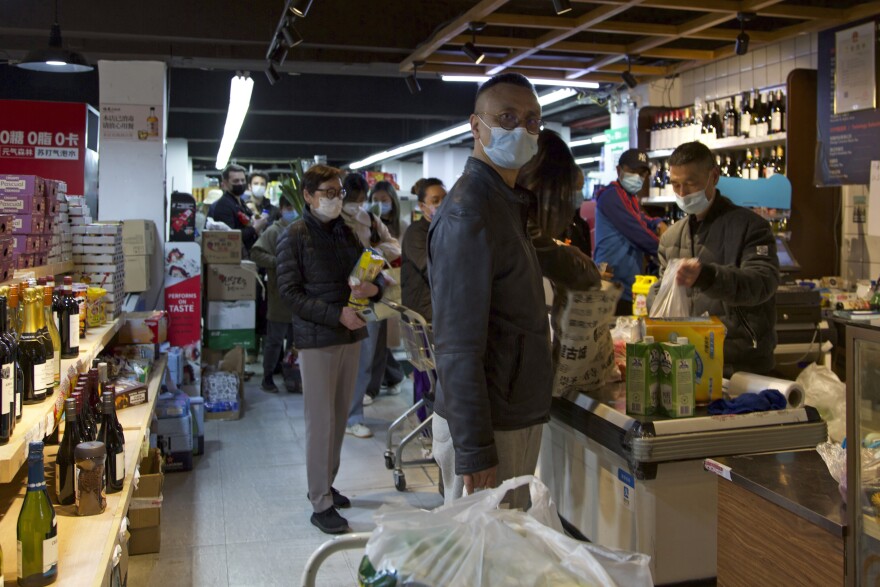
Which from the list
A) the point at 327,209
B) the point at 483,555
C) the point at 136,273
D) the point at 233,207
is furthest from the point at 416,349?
the point at 233,207

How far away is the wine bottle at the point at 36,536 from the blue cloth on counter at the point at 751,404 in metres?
2.23

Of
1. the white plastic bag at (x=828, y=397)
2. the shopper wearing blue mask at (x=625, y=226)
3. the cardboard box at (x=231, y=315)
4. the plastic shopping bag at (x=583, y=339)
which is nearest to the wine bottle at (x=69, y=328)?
the plastic shopping bag at (x=583, y=339)

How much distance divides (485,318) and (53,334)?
202 cm

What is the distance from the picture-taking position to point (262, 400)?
24.8 feet

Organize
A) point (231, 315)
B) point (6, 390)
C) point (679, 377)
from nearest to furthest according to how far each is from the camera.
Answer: point (6, 390) < point (679, 377) < point (231, 315)

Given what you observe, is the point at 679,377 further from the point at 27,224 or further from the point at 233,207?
the point at 233,207

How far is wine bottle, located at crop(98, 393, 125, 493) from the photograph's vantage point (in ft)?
10.2

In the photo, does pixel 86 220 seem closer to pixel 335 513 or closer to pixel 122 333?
pixel 122 333

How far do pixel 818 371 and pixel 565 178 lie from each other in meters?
2.29

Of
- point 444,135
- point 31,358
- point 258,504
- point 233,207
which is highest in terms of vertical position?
point 444,135

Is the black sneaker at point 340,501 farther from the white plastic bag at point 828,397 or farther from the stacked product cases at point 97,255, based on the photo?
the white plastic bag at point 828,397

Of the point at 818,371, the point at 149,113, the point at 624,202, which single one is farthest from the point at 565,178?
the point at 149,113

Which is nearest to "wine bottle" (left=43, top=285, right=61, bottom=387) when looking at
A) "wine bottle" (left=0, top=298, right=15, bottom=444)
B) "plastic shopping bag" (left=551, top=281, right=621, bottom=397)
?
"wine bottle" (left=0, top=298, right=15, bottom=444)

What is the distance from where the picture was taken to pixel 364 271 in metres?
4.15
